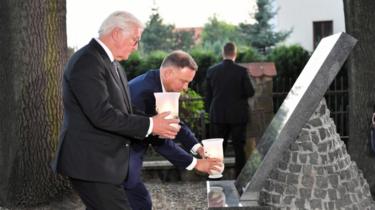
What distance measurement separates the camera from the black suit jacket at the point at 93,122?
3.05m

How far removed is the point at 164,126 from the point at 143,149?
92 cm

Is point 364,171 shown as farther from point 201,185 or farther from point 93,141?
point 93,141

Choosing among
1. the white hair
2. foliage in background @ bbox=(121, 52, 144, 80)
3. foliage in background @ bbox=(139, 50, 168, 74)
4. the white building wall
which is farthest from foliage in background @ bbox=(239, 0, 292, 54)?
the white hair

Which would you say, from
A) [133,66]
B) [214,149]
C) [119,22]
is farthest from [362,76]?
[133,66]

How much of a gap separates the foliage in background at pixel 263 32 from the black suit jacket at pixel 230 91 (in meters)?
16.2

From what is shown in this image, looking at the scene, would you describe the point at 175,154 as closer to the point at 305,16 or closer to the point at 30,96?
the point at 30,96

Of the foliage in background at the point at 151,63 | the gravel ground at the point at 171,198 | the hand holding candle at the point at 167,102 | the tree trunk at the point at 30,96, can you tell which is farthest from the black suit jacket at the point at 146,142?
the foliage in background at the point at 151,63

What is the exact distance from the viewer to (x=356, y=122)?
7.17m

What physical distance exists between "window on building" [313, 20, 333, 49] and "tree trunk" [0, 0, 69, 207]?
20.9 metres

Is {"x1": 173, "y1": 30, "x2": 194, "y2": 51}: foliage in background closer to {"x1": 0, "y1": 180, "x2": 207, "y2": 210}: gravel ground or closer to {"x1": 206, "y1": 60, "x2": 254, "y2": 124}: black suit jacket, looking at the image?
{"x1": 0, "y1": 180, "x2": 207, "y2": 210}: gravel ground

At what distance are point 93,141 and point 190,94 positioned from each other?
7162 mm

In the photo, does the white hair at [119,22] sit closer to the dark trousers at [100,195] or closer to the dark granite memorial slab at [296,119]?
the dark trousers at [100,195]

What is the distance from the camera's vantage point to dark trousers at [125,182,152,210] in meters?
4.30

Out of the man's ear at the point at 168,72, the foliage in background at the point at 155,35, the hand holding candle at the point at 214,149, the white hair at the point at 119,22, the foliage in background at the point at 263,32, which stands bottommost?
the hand holding candle at the point at 214,149
